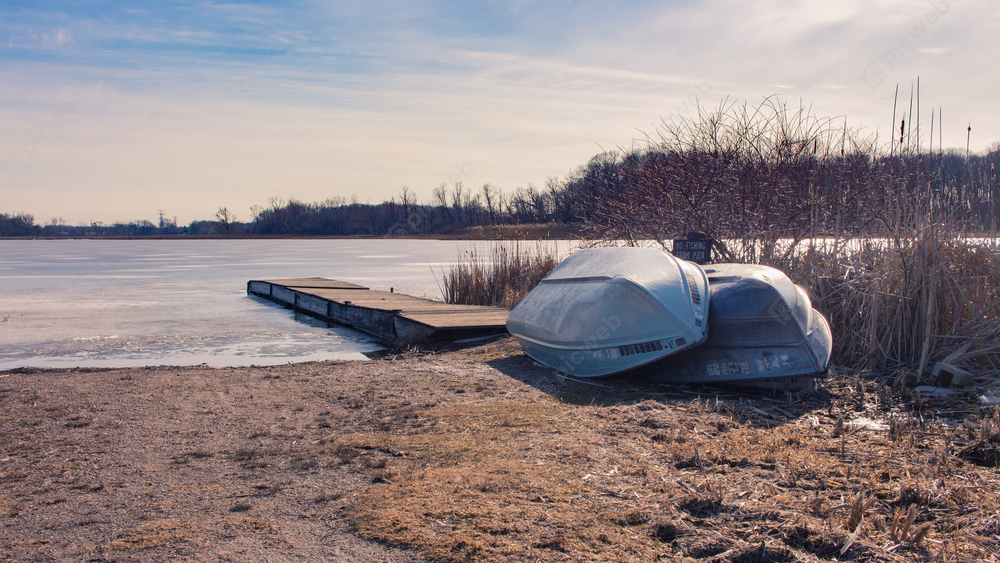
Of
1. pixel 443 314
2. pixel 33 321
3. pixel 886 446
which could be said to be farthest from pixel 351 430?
pixel 33 321

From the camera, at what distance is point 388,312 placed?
28.5 ft

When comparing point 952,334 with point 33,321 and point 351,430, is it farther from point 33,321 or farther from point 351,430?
point 33,321

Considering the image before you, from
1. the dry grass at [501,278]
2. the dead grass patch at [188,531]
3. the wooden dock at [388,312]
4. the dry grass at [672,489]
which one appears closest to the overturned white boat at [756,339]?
the dry grass at [672,489]

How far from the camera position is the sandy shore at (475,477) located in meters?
2.23

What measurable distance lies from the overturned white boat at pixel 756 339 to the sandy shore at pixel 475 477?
214 mm

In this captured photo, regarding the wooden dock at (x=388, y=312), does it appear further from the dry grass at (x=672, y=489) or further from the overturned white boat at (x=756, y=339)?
the dry grass at (x=672, y=489)

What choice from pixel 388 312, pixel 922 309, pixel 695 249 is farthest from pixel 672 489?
pixel 388 312

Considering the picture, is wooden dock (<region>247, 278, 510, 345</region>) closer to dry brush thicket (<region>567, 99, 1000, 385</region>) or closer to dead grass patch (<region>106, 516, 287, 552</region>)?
dry brush thicket (<region>567, 99, 1000, 385</region>)

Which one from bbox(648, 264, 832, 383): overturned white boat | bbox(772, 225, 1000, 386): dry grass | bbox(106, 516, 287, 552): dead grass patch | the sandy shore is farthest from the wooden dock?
bbox(106, 516, 287, 552): dead grass patch

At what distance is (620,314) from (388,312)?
456cm

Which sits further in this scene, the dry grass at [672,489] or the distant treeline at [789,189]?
the distant treeline at [789,189]

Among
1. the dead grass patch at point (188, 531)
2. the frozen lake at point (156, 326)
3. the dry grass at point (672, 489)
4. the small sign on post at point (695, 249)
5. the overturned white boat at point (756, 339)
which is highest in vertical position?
the small sign on post at point (695, 249)

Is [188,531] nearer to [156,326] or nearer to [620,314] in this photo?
[620,314]

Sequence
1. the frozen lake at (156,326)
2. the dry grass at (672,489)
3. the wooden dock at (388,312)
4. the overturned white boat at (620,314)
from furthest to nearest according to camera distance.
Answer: the wooden dock at (388,312) < the frozen lake at (156,326) < the overturned white boat at (620,314) < the dry grass at (672,489)
